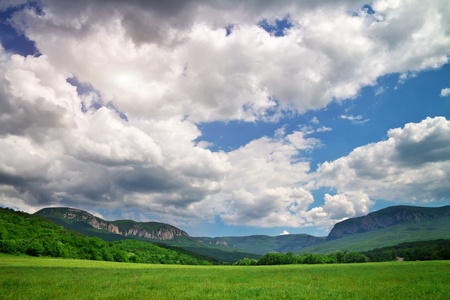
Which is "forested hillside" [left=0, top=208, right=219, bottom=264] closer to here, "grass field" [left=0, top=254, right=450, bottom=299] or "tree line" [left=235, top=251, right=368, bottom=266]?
"grass field" [left=0, top=254, right=450, bottom=299]

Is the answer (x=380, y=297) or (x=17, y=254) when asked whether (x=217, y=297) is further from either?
(x=17, y=254)

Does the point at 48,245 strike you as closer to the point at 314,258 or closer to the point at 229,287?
the point at 229,287

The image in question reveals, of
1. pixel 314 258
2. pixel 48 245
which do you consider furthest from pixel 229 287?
pixel 314 258

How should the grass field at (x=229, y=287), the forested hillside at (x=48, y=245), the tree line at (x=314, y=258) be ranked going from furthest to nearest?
the tree line at (x=314, y=258) → the forested hillside at (x=48, y=245) → the grass field at (x=229, y=287)

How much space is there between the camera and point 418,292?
14.8 metres

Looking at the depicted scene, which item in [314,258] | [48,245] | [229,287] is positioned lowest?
[314,258]

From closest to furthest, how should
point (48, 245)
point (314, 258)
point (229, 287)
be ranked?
point (229, 287) < point (48, 245) < point (314, 258)

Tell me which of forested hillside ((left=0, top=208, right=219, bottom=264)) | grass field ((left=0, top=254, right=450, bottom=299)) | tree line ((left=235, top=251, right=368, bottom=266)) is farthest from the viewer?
tree line ((left=235, top=251, right=368, bottom=266))

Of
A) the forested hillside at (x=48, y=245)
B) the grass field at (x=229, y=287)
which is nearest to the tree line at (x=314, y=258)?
the forested hillside at (x=48, y=245)

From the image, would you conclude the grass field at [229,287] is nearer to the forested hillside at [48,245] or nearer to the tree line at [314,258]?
the forested hillside at [48,245]

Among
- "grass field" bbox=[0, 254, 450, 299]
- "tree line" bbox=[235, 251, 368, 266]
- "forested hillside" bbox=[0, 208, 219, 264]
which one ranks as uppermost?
"grass field" bbox=[0, 254, 450, 299]

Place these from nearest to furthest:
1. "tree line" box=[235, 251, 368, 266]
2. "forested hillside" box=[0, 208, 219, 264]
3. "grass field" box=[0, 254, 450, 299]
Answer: "grass field" box=[0, 254, 450, 299] < "forested hillside" box=[0, 208, 219, 264] < "tree line" box=[235, 251, 368, 266]

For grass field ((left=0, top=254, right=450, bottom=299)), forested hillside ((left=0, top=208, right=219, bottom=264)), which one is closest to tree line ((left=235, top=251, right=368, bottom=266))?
forested hillside ((left=0, top=208, right=219, bottom=264))

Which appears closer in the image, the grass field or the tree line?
the grass field
